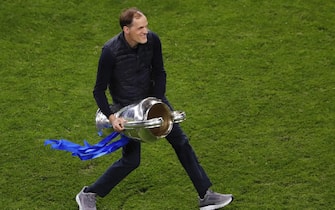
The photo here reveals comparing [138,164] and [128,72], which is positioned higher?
[128,72]

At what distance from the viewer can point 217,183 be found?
21.7 ft

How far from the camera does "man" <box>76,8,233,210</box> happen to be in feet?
18.4

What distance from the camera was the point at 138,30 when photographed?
555 cm

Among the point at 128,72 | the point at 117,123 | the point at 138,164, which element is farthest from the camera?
the point at 138,164

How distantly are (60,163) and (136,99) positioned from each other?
4.75ft

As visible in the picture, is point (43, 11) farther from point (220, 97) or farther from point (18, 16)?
point (220, 97)

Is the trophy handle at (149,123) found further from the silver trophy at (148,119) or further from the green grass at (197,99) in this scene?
the green grass at (197,99)

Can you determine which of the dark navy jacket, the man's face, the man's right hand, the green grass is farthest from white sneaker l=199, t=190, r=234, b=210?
the man's face

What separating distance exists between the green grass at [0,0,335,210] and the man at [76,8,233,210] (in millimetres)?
240

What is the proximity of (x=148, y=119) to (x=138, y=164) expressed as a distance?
0.62m

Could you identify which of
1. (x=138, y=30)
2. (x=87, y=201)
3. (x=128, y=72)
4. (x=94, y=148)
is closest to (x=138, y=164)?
(x=94, y=148)

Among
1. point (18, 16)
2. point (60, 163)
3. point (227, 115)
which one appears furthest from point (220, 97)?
point (18, 16)

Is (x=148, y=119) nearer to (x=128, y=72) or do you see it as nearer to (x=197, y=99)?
(x=128, y=72)

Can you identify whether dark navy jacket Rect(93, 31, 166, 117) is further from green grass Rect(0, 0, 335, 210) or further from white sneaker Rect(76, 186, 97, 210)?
green grass Rect(0, 0, 335, 210)
